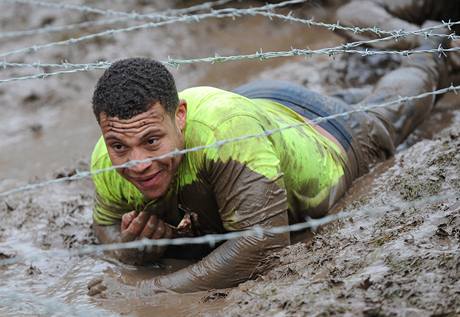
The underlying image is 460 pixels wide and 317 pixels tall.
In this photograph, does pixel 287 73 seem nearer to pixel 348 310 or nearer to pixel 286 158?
pixel 286 158

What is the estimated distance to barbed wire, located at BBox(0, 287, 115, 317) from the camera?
10.1 ft

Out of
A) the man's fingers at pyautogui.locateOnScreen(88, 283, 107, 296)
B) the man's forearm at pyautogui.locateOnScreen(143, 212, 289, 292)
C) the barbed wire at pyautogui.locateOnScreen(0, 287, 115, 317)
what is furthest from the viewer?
the man's fingers at pyautogui.locateOnScreen(88, 283, 107, 296)

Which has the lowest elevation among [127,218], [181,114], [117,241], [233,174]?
[117,241]

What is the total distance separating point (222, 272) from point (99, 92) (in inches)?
33.8

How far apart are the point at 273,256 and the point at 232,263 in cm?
17

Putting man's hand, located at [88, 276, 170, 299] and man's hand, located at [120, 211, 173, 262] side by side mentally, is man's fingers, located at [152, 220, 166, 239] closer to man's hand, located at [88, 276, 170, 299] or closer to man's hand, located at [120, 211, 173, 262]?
man's hand, located at [120, 211, 173, 262]

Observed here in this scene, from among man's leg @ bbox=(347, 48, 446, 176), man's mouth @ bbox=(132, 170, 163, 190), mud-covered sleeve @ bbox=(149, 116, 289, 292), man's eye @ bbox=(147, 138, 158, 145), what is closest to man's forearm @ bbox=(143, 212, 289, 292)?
mud-covered sleeve @ bbox=(149, 116, 289, 292)

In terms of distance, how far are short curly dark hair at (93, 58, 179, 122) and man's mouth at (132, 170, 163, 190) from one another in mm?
259

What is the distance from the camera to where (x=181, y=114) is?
3.35 m

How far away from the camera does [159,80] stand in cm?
319

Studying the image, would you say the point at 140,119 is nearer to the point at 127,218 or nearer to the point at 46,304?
the point at 127,218

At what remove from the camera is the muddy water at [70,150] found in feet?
11.0

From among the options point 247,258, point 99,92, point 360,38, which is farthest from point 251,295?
point 360,38

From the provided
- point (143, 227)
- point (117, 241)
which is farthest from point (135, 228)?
point (117, 241)
